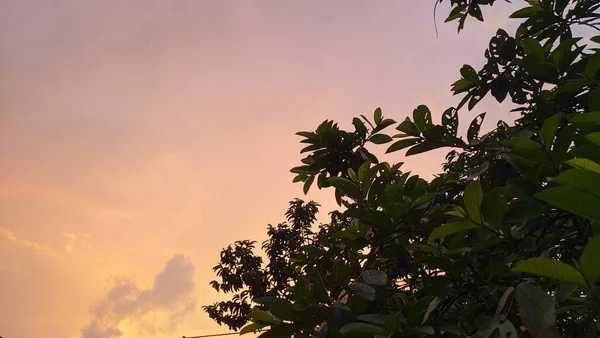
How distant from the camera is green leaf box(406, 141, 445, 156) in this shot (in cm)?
230

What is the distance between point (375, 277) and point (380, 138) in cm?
108

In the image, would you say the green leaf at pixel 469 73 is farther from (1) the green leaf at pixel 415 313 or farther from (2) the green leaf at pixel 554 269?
(2) the green leaf at pixel 554 269

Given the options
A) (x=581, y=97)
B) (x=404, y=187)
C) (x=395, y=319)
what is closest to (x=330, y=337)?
(x=395, y=319)

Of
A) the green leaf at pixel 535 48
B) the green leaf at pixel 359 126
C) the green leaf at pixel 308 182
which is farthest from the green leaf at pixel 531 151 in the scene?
the green leaf at pixel 308 182

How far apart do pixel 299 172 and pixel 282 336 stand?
1.27 metres

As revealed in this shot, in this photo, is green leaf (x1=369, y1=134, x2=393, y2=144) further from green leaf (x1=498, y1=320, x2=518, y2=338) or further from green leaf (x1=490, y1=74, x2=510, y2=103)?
green leaf (x1=498, y1=320, x2=518, y2=338)

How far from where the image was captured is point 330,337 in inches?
59.6

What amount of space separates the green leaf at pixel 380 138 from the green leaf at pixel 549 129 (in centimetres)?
127

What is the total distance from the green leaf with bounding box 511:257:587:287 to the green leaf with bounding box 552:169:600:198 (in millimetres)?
149

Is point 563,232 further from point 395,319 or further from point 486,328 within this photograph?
point 395,319

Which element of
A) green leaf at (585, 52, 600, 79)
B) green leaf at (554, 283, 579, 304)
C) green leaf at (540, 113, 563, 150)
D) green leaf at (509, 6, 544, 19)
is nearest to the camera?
green leaf at (554, 283, 579, 304)

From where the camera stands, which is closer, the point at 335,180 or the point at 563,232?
the point at 563,232

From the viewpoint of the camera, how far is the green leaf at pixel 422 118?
2264 millimetres

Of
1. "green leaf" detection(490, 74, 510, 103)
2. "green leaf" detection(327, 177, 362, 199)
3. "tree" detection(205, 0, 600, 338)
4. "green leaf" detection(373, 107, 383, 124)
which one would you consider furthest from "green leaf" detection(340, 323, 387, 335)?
"green leaf" detection(490, 74, 510, 103)
